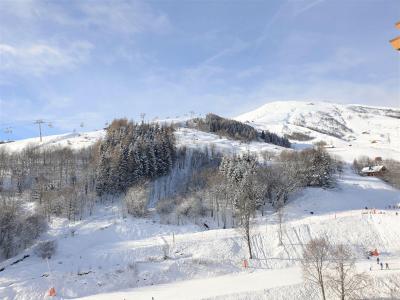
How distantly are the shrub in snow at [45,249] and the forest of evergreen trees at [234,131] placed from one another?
365 feet

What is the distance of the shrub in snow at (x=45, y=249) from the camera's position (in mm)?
43094

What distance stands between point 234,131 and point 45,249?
129m

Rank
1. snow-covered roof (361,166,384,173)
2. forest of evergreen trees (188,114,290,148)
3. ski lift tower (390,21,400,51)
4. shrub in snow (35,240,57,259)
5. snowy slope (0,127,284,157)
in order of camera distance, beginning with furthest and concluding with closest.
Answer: forest of evergreen trees (188,114,290,148) < snowy slope (0,127,284,157) < snow-covered roof (361,166,384,173) < shrub in snow (35,240,57,259) < ski lift tower (390,21,400,51)

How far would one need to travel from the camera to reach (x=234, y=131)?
548 feet

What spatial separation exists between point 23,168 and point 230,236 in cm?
5020

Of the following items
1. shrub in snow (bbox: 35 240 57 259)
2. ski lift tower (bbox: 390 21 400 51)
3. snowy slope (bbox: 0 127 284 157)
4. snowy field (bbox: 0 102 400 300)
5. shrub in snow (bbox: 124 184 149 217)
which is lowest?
snowy field (bbox: 0 102 400 300)

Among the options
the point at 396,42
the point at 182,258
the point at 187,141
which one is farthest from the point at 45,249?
the point at 187,141

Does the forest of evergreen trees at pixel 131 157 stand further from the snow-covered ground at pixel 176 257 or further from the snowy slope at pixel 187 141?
the snowy slope at pixel 187 141

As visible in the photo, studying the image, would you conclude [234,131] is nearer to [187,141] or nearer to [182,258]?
[187,141]

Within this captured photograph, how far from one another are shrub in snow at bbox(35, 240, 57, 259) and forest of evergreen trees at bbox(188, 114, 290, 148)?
Answer: 11137cm

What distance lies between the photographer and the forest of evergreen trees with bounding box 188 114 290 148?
516 ft

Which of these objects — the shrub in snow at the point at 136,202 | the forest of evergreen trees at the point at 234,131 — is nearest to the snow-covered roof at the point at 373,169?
the forest of evergreen trees at the point at 234,131

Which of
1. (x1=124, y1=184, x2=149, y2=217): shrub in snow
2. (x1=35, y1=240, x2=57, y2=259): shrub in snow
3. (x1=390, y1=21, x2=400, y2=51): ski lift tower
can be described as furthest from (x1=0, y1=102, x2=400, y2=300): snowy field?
(x1=390, y1=21, x2=400, y2=51): ski lift tower

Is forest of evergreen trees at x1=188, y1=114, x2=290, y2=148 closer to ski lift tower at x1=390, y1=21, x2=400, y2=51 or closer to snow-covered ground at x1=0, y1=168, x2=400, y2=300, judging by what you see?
snow-covered ground at x1=0, y1=168, x2=400, y2=300
